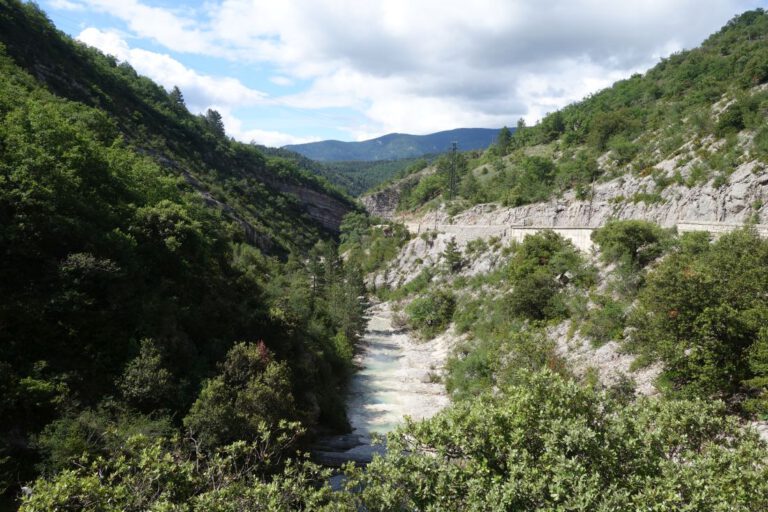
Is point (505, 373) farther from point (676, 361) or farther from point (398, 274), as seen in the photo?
point (398, 274)

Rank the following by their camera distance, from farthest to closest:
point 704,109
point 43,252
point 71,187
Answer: point 704,109 → point 71,187 → point 43,252

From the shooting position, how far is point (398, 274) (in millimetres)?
63500

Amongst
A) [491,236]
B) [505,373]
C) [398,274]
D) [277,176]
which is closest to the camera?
[505,373]

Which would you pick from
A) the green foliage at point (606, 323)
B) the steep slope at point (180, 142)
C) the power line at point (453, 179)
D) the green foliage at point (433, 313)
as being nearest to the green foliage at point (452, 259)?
the green foliage at point (433, 313)

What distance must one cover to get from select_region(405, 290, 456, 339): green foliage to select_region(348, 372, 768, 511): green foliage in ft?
108

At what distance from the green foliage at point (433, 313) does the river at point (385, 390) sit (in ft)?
4.94

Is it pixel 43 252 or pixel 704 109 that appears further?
pixel 704 109

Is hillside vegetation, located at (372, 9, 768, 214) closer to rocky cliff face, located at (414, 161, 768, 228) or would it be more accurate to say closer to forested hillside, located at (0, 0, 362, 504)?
rocky cliff face, located at (414, 161, 768, 228)

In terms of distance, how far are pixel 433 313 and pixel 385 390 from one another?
1372 cm

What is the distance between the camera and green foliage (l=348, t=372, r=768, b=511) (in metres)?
8.41

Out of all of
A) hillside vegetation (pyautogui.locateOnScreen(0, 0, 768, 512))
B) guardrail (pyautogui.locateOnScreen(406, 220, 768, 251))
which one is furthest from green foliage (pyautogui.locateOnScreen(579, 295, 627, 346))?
guardrail (pyautogui.locateOnScreen(406, 220, 768, 251))

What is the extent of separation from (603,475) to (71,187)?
1042 inches

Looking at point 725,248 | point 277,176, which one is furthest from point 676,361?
point 277,176

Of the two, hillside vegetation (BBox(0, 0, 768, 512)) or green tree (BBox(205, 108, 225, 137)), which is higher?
green tree (BBox(205, 108, 225, 137))
